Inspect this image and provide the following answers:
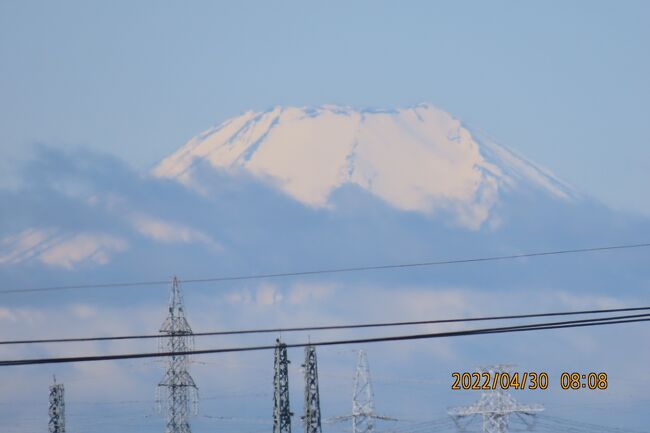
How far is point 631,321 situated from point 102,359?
16549 mm

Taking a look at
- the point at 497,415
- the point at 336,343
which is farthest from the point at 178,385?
the point at 336,343

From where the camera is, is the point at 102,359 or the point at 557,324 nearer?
the point at 102,359

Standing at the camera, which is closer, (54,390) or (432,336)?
(432,336)

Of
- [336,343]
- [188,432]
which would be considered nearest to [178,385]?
[188,432]

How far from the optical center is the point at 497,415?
11912 cm

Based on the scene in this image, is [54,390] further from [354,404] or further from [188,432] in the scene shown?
[354,404]

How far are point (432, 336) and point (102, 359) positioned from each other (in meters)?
10.1

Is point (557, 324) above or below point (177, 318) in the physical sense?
below

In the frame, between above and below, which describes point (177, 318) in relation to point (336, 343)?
above

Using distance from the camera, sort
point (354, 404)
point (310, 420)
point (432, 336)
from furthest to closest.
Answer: point (354, 404) < point (310, 420) < point (432, 336)

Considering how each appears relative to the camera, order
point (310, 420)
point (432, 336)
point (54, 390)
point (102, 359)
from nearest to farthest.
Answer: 1. point (102, 359)
2. point (432, 336)
3. point (310, 420)
4. point (54, 390)

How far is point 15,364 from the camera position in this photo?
41.5m

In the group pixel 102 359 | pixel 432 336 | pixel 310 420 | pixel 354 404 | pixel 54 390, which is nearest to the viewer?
pixel 102 359

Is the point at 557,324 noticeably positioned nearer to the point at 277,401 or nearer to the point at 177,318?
the point at 277,401
